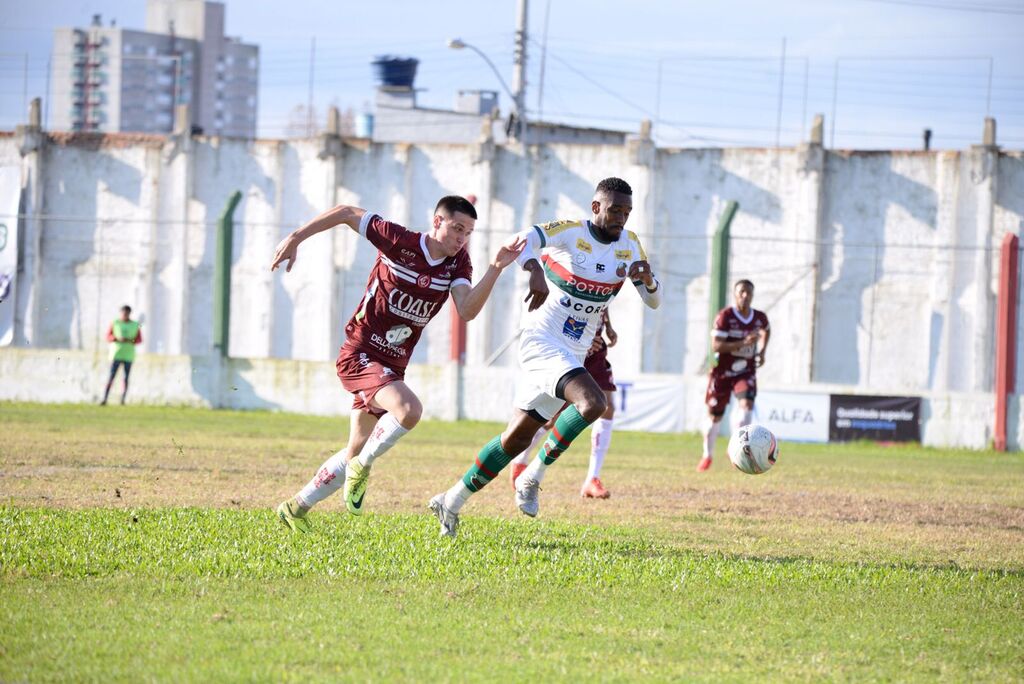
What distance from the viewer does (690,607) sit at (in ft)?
20.6

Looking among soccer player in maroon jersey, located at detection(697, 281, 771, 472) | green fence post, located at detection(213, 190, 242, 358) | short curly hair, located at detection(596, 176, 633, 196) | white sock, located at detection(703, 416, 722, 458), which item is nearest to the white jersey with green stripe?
short curly hair, located at detection(596, 176, 633, 196)

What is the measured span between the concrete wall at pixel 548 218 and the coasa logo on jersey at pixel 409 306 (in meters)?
20.8

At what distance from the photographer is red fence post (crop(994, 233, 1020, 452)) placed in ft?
71.4

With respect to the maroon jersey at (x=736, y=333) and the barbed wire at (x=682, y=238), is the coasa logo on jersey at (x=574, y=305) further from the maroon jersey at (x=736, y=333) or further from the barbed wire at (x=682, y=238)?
the barbed wire at (x=682, y=238)

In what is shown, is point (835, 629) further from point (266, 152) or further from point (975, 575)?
point (266, 152)

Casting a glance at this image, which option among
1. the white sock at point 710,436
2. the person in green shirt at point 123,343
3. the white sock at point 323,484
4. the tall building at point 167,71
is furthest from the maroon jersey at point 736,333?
the tall building at point 167,71

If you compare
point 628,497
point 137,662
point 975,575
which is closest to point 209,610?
point 137,662

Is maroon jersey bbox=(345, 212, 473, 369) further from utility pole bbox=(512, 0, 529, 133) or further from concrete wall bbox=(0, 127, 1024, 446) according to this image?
utility pole bbox=(512, 0, 529, 133)

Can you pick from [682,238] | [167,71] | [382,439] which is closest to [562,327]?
[382,439]

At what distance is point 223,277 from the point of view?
24.9 m

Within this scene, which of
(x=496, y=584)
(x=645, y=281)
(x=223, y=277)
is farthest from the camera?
(x=223, y=277)

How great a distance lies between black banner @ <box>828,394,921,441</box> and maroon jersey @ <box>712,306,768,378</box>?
24.1ft

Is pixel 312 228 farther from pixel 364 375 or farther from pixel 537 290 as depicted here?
pixel 537 290

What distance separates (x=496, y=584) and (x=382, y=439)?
1.66m
